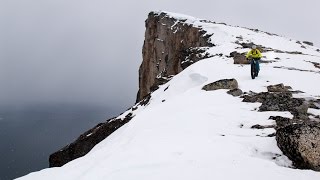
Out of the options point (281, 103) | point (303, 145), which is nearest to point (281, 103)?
point (281, 103)

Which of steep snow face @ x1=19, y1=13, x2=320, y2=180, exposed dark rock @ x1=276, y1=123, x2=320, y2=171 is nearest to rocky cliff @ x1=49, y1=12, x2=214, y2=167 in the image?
steep snow face @ x1=19, y1=13, x2=320, y2=180

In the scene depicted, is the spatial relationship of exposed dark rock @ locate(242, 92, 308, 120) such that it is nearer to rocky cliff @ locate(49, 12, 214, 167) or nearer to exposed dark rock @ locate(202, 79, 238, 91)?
exposed dark rock @ locate(202, 79, 238, 91)

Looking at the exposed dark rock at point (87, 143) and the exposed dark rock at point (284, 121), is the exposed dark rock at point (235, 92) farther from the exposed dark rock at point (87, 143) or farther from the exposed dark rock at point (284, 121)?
the exposed dark rock at point (87, 143)

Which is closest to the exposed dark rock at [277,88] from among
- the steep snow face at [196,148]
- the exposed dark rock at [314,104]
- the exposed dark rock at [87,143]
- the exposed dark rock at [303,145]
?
the steep snow face at [196,148]

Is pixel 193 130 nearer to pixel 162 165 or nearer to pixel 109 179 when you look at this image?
pixel 162 165

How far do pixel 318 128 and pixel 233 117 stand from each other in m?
4.73

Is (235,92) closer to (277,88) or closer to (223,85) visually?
(223,85)

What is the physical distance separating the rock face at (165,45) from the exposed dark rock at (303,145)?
33103mm

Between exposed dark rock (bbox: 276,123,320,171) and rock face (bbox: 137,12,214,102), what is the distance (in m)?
33.1

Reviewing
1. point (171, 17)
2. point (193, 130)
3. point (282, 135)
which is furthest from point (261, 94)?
point (171, 17)

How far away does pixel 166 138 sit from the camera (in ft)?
40.0

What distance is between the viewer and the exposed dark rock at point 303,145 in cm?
984

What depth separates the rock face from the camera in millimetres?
51475

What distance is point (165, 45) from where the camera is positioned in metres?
65.9
